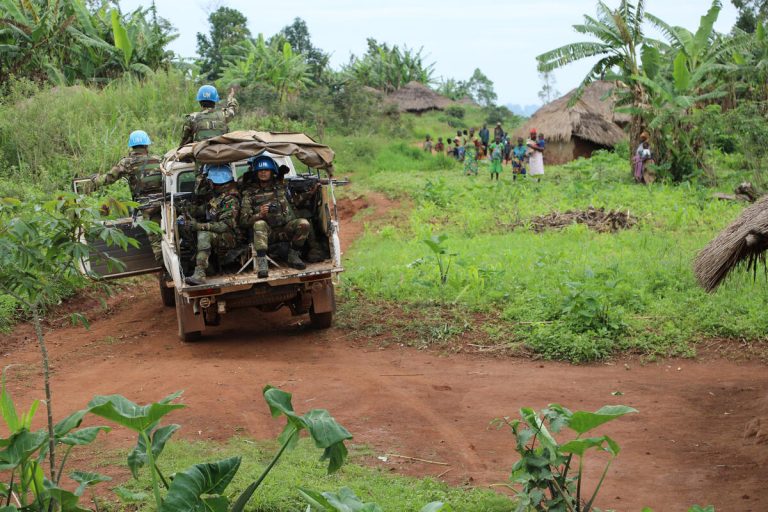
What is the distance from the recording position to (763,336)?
891 cm

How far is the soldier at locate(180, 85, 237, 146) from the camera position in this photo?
10898 millimetres

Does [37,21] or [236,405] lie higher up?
[37,21]

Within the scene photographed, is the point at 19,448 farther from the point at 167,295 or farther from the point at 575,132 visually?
the point at 575,132

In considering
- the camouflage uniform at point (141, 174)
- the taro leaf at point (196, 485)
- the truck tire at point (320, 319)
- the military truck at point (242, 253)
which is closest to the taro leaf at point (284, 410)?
the taro leaf at point (196, 485)

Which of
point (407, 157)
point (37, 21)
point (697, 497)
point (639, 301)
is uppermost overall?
point (37, 21)

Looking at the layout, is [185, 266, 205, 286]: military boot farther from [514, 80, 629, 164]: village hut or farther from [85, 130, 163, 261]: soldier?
[514, 80, 629, 164]: village hut

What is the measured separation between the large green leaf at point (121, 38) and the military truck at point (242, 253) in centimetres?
1425

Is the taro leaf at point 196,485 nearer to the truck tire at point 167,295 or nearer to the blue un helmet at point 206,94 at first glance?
the truck tire at point 167,295

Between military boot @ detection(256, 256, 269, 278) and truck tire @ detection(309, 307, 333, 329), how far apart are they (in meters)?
0.96

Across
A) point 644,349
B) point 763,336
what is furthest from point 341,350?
point 763,336

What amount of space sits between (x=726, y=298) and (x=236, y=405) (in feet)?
19.2

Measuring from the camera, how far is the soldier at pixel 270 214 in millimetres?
9195

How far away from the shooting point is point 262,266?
29.3ft

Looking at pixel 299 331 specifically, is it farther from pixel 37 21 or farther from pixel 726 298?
pixel 37 21
